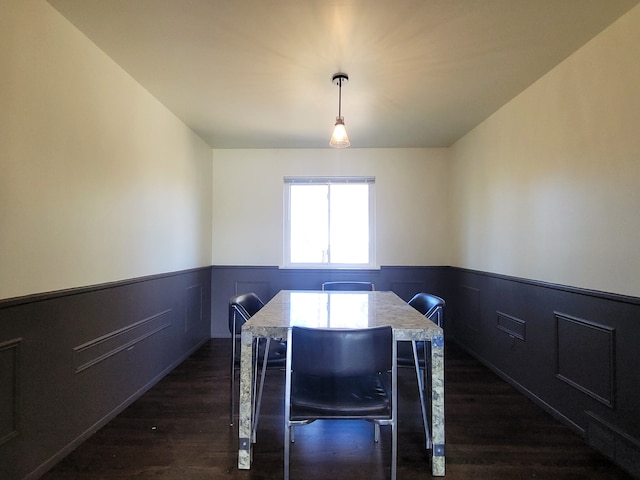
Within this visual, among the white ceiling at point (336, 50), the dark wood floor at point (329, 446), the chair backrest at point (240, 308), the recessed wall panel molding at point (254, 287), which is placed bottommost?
the dark wood floor at point (329, 446)

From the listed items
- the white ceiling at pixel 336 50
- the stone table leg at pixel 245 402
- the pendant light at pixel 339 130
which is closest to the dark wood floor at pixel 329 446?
the stone table leg at pixel 245 402

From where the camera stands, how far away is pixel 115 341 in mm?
2270

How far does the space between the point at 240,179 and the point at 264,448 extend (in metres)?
3.15

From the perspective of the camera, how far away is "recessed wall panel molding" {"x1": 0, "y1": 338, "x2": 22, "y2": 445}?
149 centimetres

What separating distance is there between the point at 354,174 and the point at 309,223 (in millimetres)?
866

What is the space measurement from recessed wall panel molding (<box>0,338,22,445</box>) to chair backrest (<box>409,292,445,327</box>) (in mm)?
2202

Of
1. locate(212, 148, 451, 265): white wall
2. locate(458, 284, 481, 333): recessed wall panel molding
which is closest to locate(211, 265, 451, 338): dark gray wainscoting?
locate(212, 148, 451, 265): white wall

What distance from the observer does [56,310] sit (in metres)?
1.77

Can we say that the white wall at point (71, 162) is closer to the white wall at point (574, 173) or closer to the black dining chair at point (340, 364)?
the black dining chair at point (340, 364)

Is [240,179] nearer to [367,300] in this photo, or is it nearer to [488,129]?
[367,300]

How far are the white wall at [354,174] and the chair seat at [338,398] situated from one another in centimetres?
259

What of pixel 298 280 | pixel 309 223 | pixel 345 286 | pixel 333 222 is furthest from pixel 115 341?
pixel 333 222

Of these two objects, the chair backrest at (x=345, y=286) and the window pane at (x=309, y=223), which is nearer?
the chair backrest at (x=345, y=286)

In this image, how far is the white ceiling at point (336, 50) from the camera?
5.68ft
